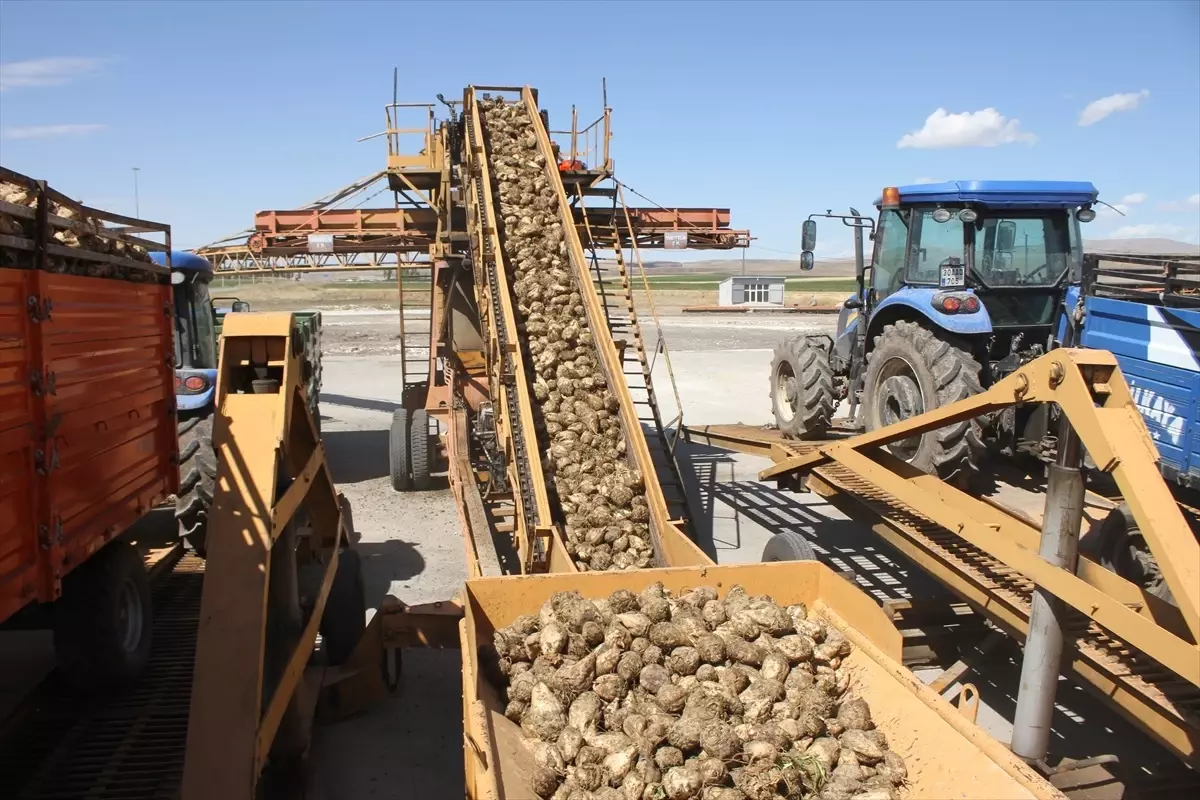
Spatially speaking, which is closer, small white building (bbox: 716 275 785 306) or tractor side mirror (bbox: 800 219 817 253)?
tractor side mirror (bbox: 800 219 817 253)

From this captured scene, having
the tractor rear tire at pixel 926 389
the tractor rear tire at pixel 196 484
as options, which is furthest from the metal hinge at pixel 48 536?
the tractor rear tire at pixel 926 389

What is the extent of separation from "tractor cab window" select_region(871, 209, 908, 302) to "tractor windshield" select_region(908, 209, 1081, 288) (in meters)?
0.19

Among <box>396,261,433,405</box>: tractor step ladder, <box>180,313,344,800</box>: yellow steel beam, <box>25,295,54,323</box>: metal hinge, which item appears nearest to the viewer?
<box>180,313,344,800</box>: yellow steel beam

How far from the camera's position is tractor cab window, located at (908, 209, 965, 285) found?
22.7 ft

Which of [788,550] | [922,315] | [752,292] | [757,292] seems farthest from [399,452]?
[752,292]

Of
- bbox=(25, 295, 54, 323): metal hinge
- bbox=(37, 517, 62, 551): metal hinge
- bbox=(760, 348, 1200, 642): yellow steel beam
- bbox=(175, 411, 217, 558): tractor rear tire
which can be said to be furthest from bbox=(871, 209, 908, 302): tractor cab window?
bbox=(37, 517, 62, 551): metal hinge

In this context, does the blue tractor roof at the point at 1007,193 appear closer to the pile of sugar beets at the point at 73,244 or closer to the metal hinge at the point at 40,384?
the pile of sugar beets at the point at 73,244

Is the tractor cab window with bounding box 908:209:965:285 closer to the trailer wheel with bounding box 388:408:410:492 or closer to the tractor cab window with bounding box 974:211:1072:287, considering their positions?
the tractor cab window with bounding box 974:211:1072:287

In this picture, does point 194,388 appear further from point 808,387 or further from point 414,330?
point 414,330

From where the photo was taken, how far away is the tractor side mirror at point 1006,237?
7012 millimetres

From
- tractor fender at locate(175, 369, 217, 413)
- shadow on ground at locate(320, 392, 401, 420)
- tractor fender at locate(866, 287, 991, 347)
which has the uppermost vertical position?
tractor fender at locate(866, 287, 991, 347)

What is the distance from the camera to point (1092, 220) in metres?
7.13

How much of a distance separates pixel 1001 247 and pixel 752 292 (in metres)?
38.6

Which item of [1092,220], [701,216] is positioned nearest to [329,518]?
[1092,220]
